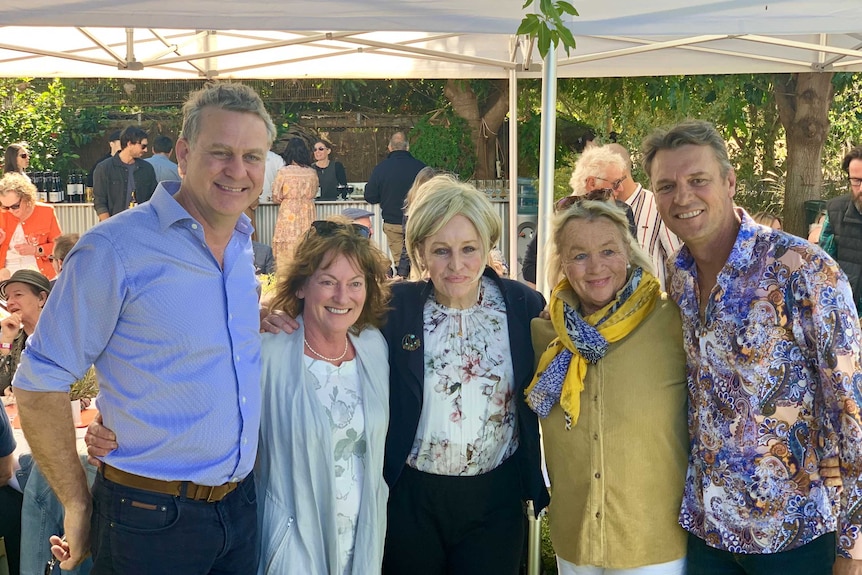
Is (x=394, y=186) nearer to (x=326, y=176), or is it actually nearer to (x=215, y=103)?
(x=326, y=176)

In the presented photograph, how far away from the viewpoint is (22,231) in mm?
6609

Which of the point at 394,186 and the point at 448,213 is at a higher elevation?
the point at 394,186

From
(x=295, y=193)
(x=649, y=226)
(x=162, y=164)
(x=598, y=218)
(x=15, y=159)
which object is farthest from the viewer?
(x=295, y=193)

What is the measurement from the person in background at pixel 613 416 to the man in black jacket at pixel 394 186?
6028mm

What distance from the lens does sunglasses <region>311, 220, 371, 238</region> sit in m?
2.72

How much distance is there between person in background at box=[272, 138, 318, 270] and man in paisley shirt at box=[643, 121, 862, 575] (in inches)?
285

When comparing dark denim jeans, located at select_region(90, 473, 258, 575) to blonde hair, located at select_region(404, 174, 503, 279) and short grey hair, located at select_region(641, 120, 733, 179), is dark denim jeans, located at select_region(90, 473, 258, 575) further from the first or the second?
short grey hair, located at select_region(641, 120, 733, 179)

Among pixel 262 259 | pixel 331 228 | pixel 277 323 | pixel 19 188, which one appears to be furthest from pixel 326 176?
pixel 277 323

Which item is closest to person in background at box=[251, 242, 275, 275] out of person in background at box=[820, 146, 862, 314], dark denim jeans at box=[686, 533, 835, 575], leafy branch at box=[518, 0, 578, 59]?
person in background at box=[820, 146, 862, 314]

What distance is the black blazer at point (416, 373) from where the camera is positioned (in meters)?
2.71

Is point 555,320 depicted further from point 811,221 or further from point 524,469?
point 811,221

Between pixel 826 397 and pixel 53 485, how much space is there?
77.9 inches

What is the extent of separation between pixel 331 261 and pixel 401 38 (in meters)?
4.55

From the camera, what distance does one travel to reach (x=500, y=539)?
9.14 ft
